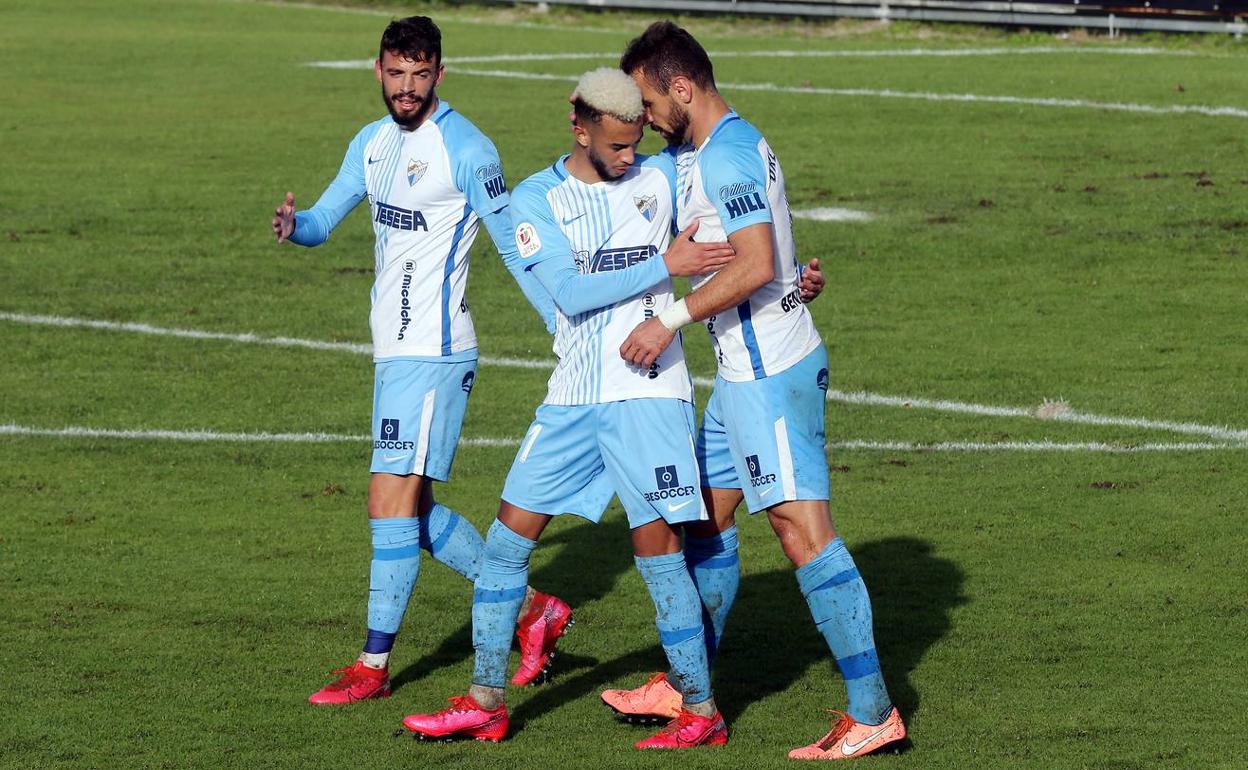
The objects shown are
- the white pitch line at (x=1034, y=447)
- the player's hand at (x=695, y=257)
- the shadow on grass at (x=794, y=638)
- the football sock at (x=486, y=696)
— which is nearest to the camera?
the player's hand at (x=695, y=257)

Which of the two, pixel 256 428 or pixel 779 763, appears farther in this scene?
pixel 256 428

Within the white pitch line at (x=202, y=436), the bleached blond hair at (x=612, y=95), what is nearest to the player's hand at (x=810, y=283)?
the bleached blond hair at (x=612, y=95)

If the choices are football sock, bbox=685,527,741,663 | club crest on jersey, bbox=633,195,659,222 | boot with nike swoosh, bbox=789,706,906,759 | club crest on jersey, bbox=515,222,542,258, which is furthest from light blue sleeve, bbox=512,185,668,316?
boot with nike swoosh, bbox=789,706,906,759

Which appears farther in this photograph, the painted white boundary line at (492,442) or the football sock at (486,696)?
the painted white boundary line at (492,442)

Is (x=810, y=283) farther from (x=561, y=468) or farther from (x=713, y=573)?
(x=713, y=573)

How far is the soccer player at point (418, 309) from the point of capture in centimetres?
741

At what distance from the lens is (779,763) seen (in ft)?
21.3

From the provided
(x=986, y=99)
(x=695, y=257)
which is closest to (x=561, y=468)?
(x=695, y=257)

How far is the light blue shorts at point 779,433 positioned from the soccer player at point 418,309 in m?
1.26

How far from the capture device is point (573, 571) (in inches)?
352

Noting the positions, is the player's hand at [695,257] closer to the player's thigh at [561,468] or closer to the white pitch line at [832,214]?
the player's thigh at [561,468]

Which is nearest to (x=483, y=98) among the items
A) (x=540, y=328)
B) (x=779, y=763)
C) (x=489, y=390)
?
(x=540, y=328)

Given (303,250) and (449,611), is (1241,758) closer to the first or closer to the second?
(449,611)

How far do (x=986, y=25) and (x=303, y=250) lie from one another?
546 inches
